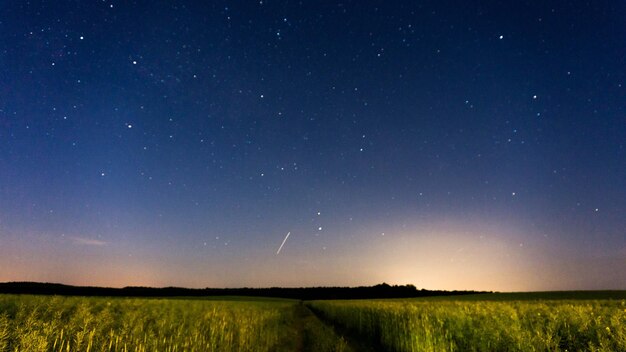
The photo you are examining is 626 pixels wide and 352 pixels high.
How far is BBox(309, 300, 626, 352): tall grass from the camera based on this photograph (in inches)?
292

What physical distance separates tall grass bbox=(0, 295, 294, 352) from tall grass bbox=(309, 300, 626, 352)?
5.29m

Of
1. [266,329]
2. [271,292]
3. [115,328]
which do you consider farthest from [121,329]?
[271,292]

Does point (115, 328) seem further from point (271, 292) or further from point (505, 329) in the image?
point (271, 292)

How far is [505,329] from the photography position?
911 centimetres

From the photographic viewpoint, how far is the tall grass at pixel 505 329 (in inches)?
292

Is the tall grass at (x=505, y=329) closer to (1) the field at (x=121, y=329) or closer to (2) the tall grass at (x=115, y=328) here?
(1) the field at (x=121, y=329)

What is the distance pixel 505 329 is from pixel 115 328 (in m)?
10.9

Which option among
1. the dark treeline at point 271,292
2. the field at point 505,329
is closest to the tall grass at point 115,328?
the field at point 505,329

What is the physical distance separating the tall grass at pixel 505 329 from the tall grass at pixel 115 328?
529 centimetres

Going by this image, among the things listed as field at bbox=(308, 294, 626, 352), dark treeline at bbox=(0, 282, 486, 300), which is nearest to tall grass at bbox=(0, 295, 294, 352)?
field at bbox=(308, 294, 626, 352)

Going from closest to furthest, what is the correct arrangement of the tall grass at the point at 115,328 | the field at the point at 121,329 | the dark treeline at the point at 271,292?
the tall grass at the point at 115,328
the field at the point at 121,329
the dark treeline at the point at 271,292

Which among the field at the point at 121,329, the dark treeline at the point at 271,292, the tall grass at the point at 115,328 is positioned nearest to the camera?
the tall grass at the point at 115,328

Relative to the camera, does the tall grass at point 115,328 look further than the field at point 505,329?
No

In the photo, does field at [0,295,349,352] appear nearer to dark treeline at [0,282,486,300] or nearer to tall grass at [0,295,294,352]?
tall grass at [0,295,294,352]
